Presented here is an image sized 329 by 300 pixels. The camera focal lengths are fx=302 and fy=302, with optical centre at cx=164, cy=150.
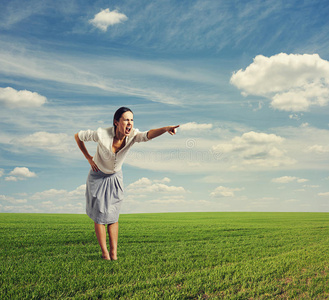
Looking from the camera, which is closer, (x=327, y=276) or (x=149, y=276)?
(x=149, y=276)

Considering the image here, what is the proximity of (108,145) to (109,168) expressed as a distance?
57 cm

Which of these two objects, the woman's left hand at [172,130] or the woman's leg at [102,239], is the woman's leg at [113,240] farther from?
the woman's left hand at [172,130]

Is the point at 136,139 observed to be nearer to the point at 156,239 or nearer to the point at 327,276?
the point at 327,276

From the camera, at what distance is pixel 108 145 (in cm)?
610

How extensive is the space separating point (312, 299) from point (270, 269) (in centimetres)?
148

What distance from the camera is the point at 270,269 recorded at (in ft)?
19.2

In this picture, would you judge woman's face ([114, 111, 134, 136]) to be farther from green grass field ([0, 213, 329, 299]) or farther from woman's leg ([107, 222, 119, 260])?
green grass field ([0, 213, 329, 299])

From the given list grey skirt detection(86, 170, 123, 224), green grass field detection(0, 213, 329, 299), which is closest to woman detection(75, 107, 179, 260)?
grey skirt detection(86, 170, 123, 224)

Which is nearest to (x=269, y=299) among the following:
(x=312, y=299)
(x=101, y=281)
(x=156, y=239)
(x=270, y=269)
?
(x=312, y=299)

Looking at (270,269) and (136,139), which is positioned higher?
(136,139)

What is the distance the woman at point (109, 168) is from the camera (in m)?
6.09

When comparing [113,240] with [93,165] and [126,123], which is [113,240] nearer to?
[93,165]

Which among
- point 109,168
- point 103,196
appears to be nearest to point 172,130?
point 109,168

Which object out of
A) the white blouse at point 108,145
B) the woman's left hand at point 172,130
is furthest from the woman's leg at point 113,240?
the woman's left hand at point 172,130
